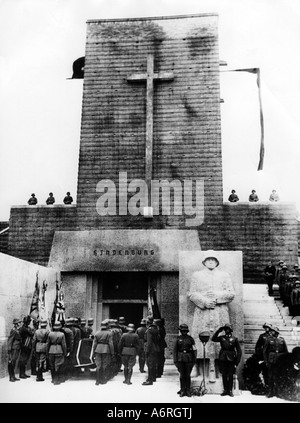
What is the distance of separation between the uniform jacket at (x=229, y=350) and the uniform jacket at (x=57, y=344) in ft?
10.9

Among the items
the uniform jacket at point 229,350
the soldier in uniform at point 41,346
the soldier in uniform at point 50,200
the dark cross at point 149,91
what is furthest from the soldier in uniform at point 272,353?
the soldier in uniform at point 50,200

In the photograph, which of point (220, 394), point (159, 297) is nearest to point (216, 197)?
point (159, 297)

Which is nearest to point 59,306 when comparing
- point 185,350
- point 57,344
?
point 57,344

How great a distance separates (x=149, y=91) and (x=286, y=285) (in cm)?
904

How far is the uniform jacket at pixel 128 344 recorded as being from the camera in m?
11.1

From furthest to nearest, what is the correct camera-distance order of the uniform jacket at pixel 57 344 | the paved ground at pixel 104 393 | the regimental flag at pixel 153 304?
the regimental flag at pixel 153 304 < the uniform jacket at pixel 57 344 < the paved ground at pixel 104 393

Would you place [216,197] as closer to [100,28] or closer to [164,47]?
[164,47]

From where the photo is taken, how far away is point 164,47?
20.2 metres

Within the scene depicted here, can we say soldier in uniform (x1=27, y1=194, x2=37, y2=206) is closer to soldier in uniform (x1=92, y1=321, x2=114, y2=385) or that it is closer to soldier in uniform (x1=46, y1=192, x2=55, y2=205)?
soldier in uniform (x1=46, y1=192, x2=55, y2=205)

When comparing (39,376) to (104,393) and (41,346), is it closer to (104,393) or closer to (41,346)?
(41,346)

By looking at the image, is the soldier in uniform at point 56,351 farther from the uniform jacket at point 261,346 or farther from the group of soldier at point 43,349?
the uniform jacket at point 261,346

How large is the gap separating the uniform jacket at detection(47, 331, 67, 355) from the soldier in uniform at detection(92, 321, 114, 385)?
648 millimetres
